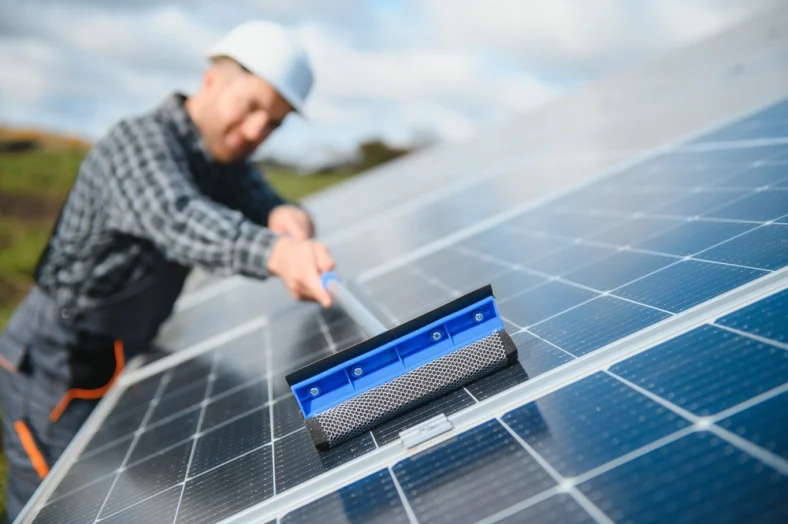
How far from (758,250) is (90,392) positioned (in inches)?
182

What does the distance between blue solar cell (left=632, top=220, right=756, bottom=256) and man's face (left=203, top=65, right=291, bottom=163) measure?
2707mm

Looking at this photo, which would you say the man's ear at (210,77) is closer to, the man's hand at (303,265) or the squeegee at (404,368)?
the man's hand at (303,265)

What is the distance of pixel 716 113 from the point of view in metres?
6.73

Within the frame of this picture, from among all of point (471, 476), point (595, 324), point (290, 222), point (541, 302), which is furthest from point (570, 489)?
point (290, 222)

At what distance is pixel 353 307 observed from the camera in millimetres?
3104

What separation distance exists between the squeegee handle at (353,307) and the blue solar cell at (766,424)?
1.59 meters

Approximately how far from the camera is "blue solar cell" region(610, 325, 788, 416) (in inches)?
66.1

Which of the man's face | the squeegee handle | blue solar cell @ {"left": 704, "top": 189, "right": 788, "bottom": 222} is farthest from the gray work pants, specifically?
blue solar cell @ {"left": 704, "top": 189, "right": 788, "bottom": 222}

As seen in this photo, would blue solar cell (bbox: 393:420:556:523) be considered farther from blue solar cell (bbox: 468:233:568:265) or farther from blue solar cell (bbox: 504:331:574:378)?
blue solar cell (bbox: 468:233:568:265)

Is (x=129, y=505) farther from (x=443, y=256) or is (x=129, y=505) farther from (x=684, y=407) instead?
(x=443, y=256)

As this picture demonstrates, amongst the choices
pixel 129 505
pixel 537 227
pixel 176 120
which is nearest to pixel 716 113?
pixel 537 227

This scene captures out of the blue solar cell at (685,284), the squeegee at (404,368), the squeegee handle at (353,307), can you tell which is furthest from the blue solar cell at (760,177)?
the squeegee handle at (353,307)

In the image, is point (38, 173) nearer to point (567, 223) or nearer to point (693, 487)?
point (567, 223)

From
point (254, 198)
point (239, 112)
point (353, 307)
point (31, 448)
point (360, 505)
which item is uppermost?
point (239, 112)
